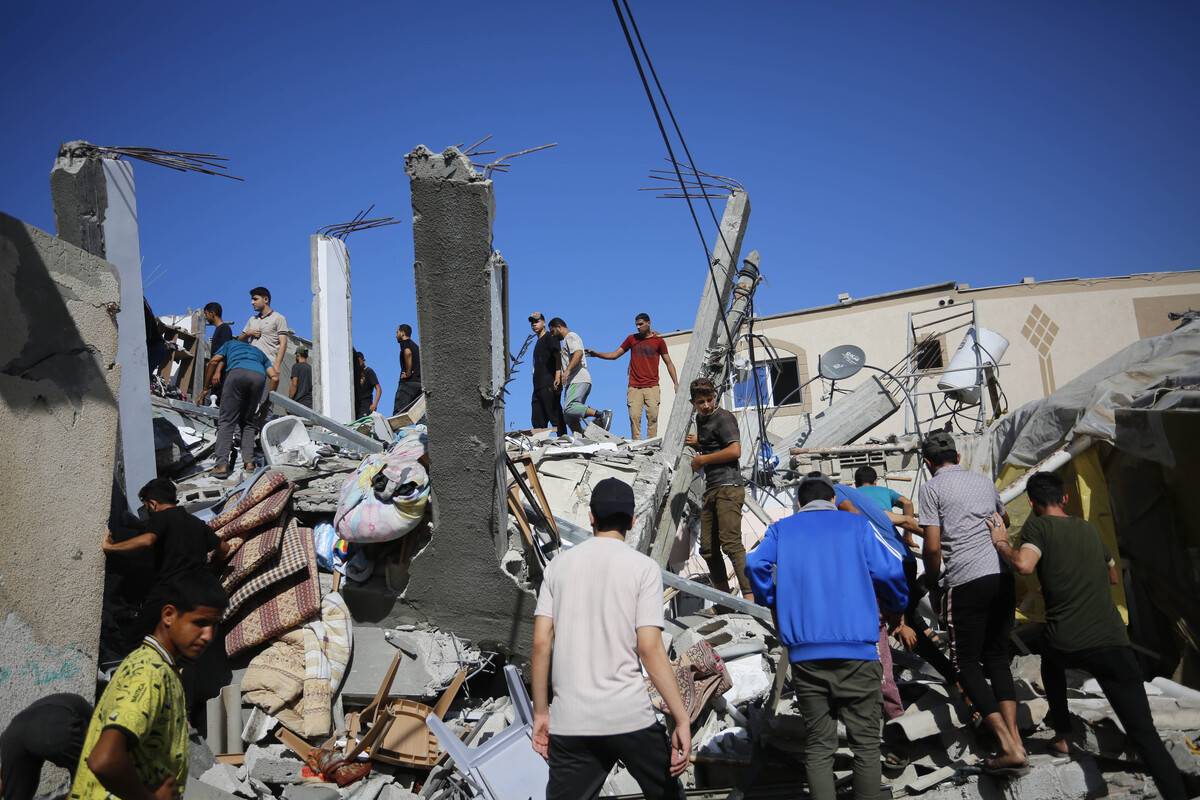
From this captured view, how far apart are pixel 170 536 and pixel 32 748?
79.0 inches

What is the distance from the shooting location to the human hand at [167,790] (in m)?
2.43

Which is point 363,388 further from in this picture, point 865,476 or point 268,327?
point 865,476

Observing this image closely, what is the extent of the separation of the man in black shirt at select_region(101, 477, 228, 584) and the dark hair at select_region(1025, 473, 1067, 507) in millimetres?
5003

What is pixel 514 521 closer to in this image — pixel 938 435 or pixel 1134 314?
pixel 938 435

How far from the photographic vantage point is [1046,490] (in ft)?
15.0

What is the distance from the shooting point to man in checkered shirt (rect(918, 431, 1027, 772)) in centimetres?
457

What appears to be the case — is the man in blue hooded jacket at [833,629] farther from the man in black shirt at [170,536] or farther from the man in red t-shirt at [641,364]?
the man in red t-shirt at [641,364]

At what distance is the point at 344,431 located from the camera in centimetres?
859

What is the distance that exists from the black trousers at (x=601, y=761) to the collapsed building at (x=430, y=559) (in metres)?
1.55

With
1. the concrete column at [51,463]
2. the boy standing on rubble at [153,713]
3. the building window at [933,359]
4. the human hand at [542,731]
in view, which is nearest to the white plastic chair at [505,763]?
the human hand at [542,731]

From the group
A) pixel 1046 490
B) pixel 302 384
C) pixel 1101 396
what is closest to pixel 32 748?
pixel 1046 490

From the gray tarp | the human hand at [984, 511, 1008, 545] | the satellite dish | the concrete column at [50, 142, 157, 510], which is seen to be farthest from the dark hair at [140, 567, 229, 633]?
the satellite dish

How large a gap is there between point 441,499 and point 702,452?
2.55 m

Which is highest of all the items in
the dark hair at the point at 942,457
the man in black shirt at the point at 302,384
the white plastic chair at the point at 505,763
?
the man in black shirt at the point at 302,384
